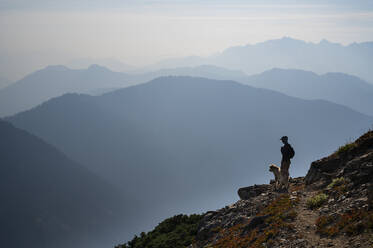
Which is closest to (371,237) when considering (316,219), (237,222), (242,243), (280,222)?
(316,219)

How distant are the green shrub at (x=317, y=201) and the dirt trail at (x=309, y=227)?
1.04 ft

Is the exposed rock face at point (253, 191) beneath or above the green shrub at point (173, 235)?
above

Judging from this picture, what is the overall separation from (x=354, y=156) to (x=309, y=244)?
9.27 m

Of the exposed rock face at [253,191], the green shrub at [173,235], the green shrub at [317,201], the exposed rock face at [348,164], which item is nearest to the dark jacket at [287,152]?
the exposed rock face at [348,164]

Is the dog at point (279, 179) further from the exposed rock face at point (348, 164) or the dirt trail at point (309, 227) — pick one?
the dirt trail at point (309, 227)

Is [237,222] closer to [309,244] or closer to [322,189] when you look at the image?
[322,189]

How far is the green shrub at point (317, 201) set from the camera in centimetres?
1748

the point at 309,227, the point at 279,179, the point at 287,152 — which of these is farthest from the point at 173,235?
the point at 309,227

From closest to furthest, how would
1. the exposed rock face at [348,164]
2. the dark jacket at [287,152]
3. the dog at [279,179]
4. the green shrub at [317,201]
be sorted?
the green shrub at [317,201]
the exposed rock face at [348,164]
the dark jacket at [287,152]
the dog at [279,179]

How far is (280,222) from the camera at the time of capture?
17.4 metres

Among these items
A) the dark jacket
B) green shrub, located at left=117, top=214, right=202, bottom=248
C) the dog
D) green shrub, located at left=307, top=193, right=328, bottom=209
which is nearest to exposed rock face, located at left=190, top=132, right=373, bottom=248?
green shrub, located at left=307, top=193, right=328, bottom=209

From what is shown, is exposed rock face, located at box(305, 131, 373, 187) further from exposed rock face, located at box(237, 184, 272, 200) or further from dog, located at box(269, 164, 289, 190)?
exposed rock face, located at box(237, 184, 272, 200)

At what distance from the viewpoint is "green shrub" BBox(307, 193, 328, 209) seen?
57.4 feet

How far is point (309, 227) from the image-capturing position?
15.5 metres
